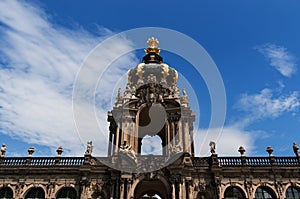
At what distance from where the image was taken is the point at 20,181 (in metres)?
27.4

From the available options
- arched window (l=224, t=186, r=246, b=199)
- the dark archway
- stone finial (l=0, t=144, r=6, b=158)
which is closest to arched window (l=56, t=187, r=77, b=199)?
stone finial (l=0, t=144, r=6, b=158)

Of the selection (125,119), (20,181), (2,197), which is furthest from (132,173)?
(2,197)

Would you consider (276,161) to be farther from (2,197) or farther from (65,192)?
(2,197)

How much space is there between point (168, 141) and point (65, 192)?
11.7 metres

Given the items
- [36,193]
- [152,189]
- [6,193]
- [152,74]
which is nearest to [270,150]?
[152,189]

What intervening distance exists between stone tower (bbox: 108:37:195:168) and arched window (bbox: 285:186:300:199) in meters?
10.2

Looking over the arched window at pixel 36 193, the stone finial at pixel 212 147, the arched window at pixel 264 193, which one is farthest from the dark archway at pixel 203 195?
the arched window at pixel 36 193

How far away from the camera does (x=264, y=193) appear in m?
26.5

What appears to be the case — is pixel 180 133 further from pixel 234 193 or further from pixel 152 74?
pixel 152 74

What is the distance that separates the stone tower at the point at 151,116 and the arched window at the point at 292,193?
10156mm

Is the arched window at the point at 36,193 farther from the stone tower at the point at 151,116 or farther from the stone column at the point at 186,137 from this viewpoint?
the stone column at the point at 186,137

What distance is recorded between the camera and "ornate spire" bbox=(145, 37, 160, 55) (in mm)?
40062

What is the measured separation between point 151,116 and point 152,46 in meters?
13.3

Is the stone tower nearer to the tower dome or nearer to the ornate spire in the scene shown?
the tower dome
